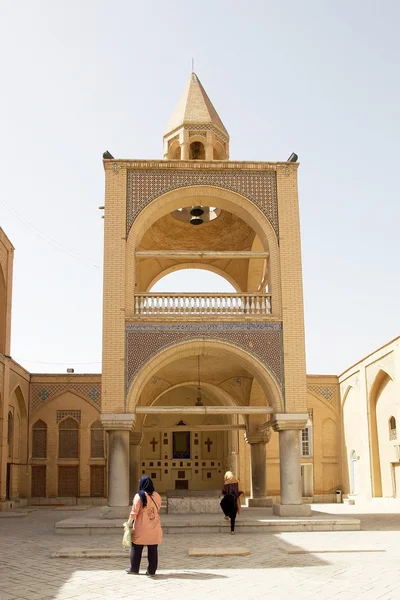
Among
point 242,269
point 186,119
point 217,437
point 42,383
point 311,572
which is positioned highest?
point 186,119

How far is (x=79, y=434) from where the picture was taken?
1073 inches

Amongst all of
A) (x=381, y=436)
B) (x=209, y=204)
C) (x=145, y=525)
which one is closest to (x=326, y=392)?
(x=381, y=436)

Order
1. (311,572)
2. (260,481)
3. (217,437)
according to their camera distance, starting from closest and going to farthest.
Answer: (311,572) → (260,481) → (217,437)

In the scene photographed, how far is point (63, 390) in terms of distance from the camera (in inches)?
1077

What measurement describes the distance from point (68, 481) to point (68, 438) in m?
1.57

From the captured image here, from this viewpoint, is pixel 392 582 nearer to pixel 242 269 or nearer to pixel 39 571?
pixel 39 571

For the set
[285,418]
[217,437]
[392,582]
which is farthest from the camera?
[217,437]

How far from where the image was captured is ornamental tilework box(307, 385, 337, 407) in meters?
28.0

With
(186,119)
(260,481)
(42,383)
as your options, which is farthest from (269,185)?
(42,383)

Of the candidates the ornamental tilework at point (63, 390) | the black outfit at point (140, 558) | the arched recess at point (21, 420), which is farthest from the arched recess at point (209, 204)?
the ornamental tilework at point (63, 390)

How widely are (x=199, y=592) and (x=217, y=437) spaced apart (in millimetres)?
24095

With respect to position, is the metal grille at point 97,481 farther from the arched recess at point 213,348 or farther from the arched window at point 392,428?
the arched recess at point 213,348

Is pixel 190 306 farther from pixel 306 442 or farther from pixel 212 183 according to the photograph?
pixel 306 442

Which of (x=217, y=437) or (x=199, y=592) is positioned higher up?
(x=217, y=437)
